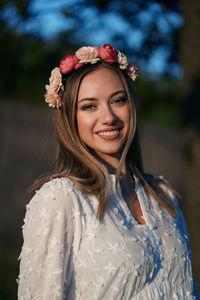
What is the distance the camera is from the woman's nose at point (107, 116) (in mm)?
3027

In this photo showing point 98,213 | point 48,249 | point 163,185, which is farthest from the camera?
point 163,185

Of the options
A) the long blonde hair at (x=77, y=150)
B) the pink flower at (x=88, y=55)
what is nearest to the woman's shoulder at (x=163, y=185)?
the long blonde hair at (x=77, y=150)

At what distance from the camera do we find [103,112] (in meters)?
3.05

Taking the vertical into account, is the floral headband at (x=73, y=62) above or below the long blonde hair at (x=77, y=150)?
above

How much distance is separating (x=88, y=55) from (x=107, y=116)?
0.49m

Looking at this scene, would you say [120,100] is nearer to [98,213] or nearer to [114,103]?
[114,103]

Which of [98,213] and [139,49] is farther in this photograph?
[139,49]

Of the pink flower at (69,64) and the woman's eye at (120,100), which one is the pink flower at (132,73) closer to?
the woman's eye at (120,100)

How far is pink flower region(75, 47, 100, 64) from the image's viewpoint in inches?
125

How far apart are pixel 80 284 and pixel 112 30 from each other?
312 centimetres

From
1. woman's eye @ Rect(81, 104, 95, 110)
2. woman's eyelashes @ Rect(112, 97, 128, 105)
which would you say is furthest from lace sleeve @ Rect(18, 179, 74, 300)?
woman's eyelashes @ Rect(112, 97, 128, 105)

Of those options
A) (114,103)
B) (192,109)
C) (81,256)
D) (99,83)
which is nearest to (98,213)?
(81,256)

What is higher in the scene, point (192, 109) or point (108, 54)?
point (108, 54)

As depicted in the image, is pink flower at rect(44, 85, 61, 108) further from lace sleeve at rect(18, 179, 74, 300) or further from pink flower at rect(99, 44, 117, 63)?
lace sleeve at rect(18, 179, 74, 300)
